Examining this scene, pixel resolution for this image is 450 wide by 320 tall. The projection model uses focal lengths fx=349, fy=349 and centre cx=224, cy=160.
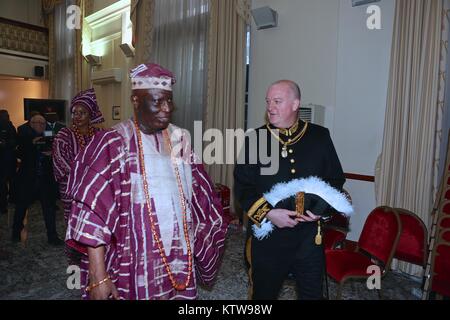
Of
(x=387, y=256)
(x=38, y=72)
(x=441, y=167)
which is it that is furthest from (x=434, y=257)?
(x=38, y=72)

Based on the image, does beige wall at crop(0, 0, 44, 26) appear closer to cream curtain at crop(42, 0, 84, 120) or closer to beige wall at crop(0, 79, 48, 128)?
cream curtain at crop(42, 0, 84, 120)

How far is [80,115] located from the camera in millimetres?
3162

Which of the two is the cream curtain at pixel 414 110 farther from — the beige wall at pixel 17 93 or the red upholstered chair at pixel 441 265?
the beige wall at pixel 17 93

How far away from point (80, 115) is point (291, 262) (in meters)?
2.30

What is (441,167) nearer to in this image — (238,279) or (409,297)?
(409,297)

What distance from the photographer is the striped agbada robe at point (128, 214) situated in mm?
1284

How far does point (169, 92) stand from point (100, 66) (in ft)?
23.3

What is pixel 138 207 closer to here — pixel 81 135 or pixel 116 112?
pixel 81 135

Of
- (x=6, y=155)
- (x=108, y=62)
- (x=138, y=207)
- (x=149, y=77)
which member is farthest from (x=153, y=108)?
(x=108, y=62)

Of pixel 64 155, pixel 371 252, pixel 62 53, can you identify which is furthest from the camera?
pixel 62 53

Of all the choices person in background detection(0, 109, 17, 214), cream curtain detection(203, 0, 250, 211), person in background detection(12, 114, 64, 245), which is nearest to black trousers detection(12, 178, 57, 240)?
person in background detection(12, 114, 64, 245)

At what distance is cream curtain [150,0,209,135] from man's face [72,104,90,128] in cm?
248

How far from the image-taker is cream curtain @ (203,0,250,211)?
4801mm

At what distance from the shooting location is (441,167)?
3338mm
